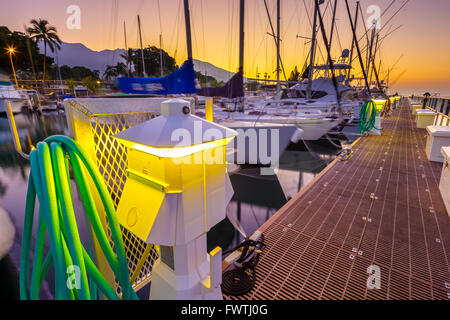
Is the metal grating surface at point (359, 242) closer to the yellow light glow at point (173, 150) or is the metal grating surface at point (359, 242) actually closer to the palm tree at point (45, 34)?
the yellow light glow at point (173, 150)

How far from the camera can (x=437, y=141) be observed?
550 centimetres

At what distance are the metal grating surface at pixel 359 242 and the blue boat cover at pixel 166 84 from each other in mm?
3949

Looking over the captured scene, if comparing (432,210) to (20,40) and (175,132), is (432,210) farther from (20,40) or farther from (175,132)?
(20,40)

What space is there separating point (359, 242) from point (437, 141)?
481cm

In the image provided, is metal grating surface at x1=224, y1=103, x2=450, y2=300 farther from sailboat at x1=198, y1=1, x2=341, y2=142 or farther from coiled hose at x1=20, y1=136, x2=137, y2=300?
sailboat at x1=198, y1=1, x2=341, y2=142

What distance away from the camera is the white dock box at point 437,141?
5.31 m

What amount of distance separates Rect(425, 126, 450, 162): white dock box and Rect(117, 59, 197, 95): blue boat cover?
6.14 meters

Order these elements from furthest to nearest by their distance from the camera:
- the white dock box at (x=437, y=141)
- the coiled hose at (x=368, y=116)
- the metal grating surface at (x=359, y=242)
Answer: the coiled hose at (x=368, y=116) → the white dock box at (x=437, y=141) → the metal grating surface at (x=359, y=242)

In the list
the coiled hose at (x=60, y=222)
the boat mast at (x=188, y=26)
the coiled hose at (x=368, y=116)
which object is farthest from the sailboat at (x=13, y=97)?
the coiled hose at (x=368, y=116)

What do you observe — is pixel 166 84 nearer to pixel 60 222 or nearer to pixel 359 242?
pixel 60 222

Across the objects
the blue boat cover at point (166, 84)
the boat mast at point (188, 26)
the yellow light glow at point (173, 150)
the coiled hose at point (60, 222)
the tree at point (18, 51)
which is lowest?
the coiled hose at point (60, 222)

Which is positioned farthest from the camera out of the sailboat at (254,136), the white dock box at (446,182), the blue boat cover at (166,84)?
the sailboat at (254,136)

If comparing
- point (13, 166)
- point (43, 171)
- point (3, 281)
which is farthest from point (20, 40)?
point (43, 171)

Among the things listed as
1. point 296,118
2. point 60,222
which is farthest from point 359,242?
point 296,118
